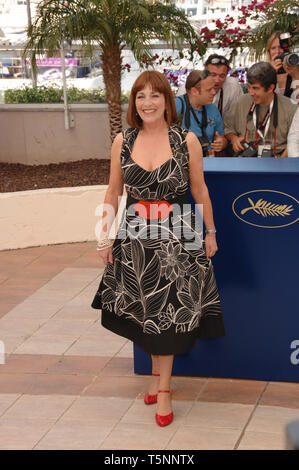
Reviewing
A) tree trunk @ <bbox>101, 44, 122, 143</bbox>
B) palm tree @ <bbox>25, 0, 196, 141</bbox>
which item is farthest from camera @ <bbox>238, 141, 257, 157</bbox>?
tree trunk @ <bbox>101, 44, 122, 143</bbox>

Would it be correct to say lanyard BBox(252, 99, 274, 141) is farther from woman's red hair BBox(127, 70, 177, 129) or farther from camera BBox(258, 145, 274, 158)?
woman's red hair BBox(127, 70, 177, 129)

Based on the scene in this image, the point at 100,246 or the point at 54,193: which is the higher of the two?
the point at 100,246

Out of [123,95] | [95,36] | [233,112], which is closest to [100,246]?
[233,112]

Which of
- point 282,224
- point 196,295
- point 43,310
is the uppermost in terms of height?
point 282,224

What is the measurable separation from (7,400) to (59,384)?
341 millimetres

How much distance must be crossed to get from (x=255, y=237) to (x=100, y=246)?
86 cm

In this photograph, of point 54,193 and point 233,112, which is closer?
point 233,112

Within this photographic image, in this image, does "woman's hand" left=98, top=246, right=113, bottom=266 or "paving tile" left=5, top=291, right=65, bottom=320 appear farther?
"paving tile" left=5, top=291, right=65, bottom=320

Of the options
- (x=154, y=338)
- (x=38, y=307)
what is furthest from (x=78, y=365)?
(x=38, y=307)

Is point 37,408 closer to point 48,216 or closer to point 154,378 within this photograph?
point 154,378

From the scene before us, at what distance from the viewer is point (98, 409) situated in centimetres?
397

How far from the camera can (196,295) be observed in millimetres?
3758

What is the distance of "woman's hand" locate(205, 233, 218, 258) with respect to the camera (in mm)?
3838
